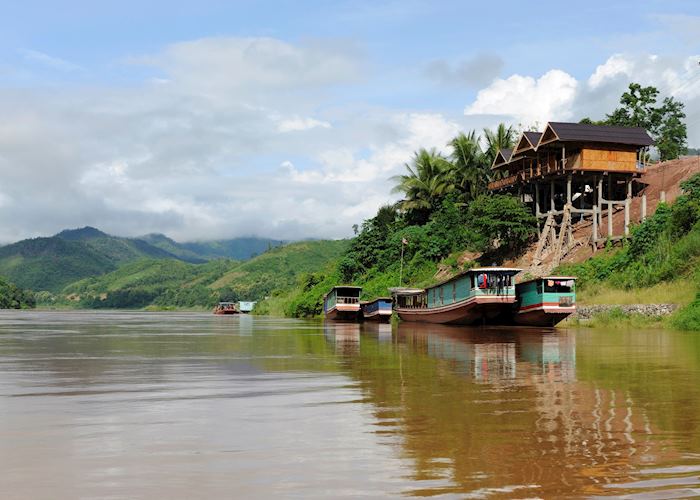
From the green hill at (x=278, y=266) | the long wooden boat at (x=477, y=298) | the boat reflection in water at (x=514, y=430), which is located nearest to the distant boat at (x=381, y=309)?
the long wooden boat at (x=477, y=298)

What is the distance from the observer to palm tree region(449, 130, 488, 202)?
70.6 meters

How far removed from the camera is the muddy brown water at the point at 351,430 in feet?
18.6

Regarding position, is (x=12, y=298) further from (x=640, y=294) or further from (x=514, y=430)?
(x=514, y=430)

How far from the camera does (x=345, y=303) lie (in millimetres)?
56156

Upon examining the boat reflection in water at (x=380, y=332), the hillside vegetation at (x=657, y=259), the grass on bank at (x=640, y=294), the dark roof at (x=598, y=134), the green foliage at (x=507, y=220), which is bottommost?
the boat reflection in water at (x=380, y=332)

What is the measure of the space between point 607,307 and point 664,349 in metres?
17.2

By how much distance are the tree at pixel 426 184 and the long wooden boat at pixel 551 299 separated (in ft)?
115

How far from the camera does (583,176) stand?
51.1 m

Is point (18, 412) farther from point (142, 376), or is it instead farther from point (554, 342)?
point (554, 342)

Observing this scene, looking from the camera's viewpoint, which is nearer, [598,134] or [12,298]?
[598,134]

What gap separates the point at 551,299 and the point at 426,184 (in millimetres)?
37604

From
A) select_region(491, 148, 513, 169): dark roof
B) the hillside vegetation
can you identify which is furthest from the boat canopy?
select_region(491, 148, 513, 169): dark roof

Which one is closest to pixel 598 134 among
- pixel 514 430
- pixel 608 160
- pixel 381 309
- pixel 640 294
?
pixel 608 160

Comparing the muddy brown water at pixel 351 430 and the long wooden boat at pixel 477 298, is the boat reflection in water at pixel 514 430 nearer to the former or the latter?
the muddy brown water at pixel 351 430
